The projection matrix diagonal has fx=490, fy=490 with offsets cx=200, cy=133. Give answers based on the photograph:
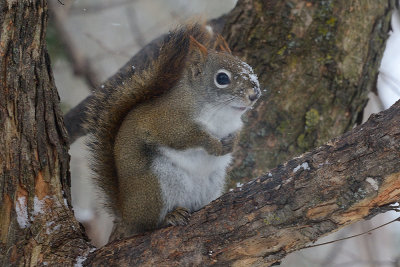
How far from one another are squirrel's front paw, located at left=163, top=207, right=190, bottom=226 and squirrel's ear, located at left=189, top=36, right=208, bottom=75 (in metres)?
0.65

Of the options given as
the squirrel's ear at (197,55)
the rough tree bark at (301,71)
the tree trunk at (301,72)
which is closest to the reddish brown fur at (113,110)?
the squirrel's ear at (197,55)

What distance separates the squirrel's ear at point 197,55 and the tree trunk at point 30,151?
66 centimetres

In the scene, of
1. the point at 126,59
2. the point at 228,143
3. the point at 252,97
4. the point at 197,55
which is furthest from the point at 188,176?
the point at 126,59

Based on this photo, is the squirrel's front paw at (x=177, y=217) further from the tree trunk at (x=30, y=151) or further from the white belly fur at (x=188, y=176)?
the tree trunk at (x=30, y=151)

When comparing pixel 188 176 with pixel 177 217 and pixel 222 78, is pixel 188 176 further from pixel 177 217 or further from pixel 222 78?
pixel 222 78

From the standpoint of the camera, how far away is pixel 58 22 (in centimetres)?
303

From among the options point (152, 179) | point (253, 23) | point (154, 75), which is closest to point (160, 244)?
point (152, 179)

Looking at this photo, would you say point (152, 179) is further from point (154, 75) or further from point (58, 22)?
point (58, 22)

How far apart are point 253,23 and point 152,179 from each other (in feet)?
3.86

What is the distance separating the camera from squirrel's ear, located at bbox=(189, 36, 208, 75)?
7.28 ft

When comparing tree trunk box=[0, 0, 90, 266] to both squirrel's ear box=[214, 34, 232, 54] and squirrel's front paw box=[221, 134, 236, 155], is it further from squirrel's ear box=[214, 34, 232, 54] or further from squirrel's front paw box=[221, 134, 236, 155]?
squirrel's ear box=[214, 34, 232, 54]

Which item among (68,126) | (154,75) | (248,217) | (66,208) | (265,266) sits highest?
(68,126)

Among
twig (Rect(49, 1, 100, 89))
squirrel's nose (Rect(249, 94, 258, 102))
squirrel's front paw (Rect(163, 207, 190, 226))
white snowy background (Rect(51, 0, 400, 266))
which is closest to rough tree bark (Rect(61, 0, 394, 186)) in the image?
white snowy background (Rect(51, 0, 400, 266))

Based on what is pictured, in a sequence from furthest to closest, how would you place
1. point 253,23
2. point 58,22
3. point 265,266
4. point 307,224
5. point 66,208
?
point 58,22 → point 253,23 → point 66,208 → point 265,266 → point 307,224
